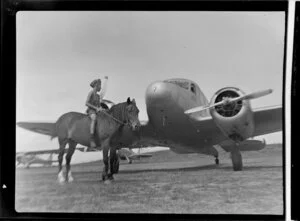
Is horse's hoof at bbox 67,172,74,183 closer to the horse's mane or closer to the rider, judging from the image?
the rider

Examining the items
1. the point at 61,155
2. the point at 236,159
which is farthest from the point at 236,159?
the point at 61,155

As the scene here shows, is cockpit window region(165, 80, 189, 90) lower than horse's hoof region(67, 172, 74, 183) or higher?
higher

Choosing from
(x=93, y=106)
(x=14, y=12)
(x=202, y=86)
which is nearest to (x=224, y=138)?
(x=202, y=86)

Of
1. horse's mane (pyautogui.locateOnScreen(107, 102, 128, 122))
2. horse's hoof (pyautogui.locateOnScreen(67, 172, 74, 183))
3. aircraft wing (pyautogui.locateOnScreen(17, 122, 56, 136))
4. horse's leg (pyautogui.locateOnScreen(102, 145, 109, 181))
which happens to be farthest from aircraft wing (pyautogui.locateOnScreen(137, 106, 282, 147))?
aircraft wing (pyautogui.locateOnScreen(17, 122, 56, 136))

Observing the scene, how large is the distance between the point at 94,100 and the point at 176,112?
1.34 metres

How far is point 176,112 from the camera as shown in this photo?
6.13 m

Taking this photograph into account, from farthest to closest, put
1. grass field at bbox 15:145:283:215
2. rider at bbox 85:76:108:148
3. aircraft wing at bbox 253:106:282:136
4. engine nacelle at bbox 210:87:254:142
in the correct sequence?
engine nacelle at bbox 210:87:254:142
rider at bbox 85:76:108:148
grass field at bbox 15:145:283:215
aircraft wing at bbox 253:106:282:136

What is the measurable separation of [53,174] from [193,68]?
2.06 meters

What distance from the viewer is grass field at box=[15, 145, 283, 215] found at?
193 inches

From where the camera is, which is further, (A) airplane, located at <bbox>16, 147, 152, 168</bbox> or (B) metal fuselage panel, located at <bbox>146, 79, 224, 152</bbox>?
(B) metal fuselage panel, located at <bbox>146, 79, 224, 152</bbox>

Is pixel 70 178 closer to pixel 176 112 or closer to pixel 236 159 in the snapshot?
pixel 176 112

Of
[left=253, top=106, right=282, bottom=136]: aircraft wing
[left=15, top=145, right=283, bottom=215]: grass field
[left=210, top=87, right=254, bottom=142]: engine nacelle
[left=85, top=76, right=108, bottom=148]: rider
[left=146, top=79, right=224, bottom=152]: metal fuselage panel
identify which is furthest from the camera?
[left=146, top=79, right=224, bottom=152]: metal fuselage panel

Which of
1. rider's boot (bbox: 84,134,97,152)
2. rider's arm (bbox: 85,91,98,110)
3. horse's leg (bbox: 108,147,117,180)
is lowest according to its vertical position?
horse's leg (bbox: 108,147,117,180)

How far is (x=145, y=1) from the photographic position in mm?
4613
